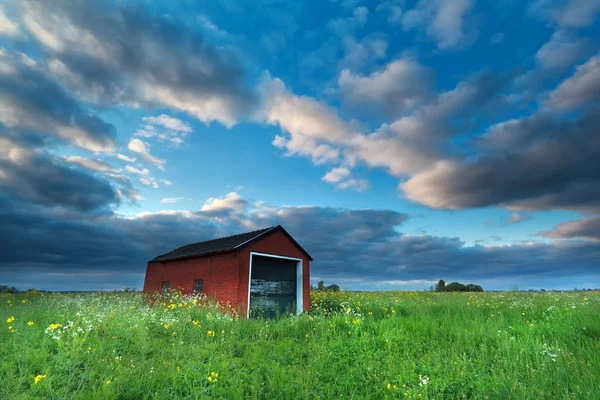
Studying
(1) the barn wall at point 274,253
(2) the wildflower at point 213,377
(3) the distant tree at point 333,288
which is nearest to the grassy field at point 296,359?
(2) the wildflower at point 213,377

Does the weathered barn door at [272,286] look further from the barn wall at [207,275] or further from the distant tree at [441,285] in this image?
the distant tree at [441,285]

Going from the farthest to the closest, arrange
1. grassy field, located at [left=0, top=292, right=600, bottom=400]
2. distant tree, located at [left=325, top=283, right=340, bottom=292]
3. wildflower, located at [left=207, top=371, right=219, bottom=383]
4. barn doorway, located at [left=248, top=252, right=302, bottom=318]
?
distant tree, located at [left=325, top=283, right=340, bottom=292]
barn doorway, located at [left=248, top=252, right=302, bottom=318]
wildflower, located at [left=207, top=371, right=219, bottom=383]
grassy field, located at [left=0, top=292, right=600, bottom=400]

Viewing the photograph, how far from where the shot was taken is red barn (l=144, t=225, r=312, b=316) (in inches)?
642

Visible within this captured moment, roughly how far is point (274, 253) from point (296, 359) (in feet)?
36.5

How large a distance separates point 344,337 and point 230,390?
4.24 meters

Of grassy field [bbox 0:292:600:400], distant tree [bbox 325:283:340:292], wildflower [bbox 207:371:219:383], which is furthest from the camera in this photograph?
distant tree [bbox 325:283:340:292]

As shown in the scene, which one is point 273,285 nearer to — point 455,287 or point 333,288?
point 333,288

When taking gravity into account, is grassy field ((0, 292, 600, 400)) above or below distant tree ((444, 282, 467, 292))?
below

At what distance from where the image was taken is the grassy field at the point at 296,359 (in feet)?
19.3

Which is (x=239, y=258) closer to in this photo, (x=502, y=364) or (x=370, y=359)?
(x=370, y=359)

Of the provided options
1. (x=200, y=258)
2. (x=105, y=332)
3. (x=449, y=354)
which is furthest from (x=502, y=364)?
(x=200, y=258)

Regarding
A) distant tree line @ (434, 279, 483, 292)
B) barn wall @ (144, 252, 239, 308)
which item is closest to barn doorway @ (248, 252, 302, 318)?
barn wall @ (144, 252, 239, 308)

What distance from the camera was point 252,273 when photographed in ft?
56.6

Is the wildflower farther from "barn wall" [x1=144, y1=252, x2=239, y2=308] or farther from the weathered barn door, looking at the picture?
the weathered barn door
